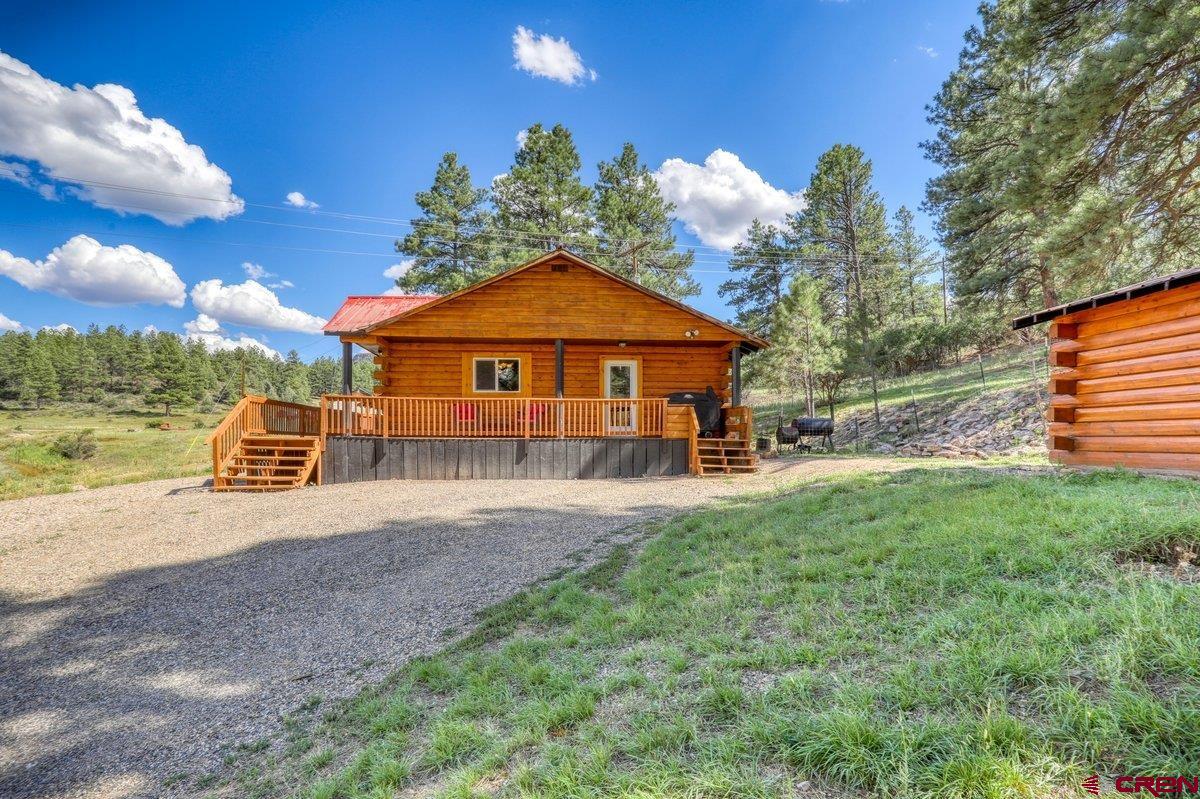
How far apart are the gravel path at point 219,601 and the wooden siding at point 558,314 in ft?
17.5

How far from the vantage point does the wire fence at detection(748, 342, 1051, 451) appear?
59.2 ft

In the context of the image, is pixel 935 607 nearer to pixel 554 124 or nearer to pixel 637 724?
pixel 637 724

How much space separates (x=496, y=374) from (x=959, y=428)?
49.7 ft

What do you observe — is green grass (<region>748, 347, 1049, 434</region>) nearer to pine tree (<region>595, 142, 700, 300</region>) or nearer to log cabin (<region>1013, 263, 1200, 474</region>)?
pine tree (<region>595, 142, 700, 300</region>)

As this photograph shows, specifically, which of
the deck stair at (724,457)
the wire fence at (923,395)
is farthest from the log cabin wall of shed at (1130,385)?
the wire fence at (923,395)

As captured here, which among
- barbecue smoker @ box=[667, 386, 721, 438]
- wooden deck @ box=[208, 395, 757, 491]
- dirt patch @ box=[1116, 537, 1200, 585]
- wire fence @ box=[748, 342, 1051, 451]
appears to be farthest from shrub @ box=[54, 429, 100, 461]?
dirt patch @ box=[1116, 537, 1200, 585]

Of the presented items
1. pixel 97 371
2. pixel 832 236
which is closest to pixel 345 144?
pixel 832 236

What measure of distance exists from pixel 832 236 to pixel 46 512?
33319mm

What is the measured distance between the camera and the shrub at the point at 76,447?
81.4 ft

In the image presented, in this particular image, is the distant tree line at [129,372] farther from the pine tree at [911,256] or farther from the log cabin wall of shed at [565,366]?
the pine tree at [911,256]

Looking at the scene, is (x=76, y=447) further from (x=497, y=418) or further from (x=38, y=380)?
(x=38, y=380)

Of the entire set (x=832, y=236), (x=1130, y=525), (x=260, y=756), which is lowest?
(x=260, y=756)

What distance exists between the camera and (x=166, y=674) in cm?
375

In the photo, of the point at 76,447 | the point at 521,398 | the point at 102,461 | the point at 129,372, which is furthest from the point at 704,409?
the point at 129,372
